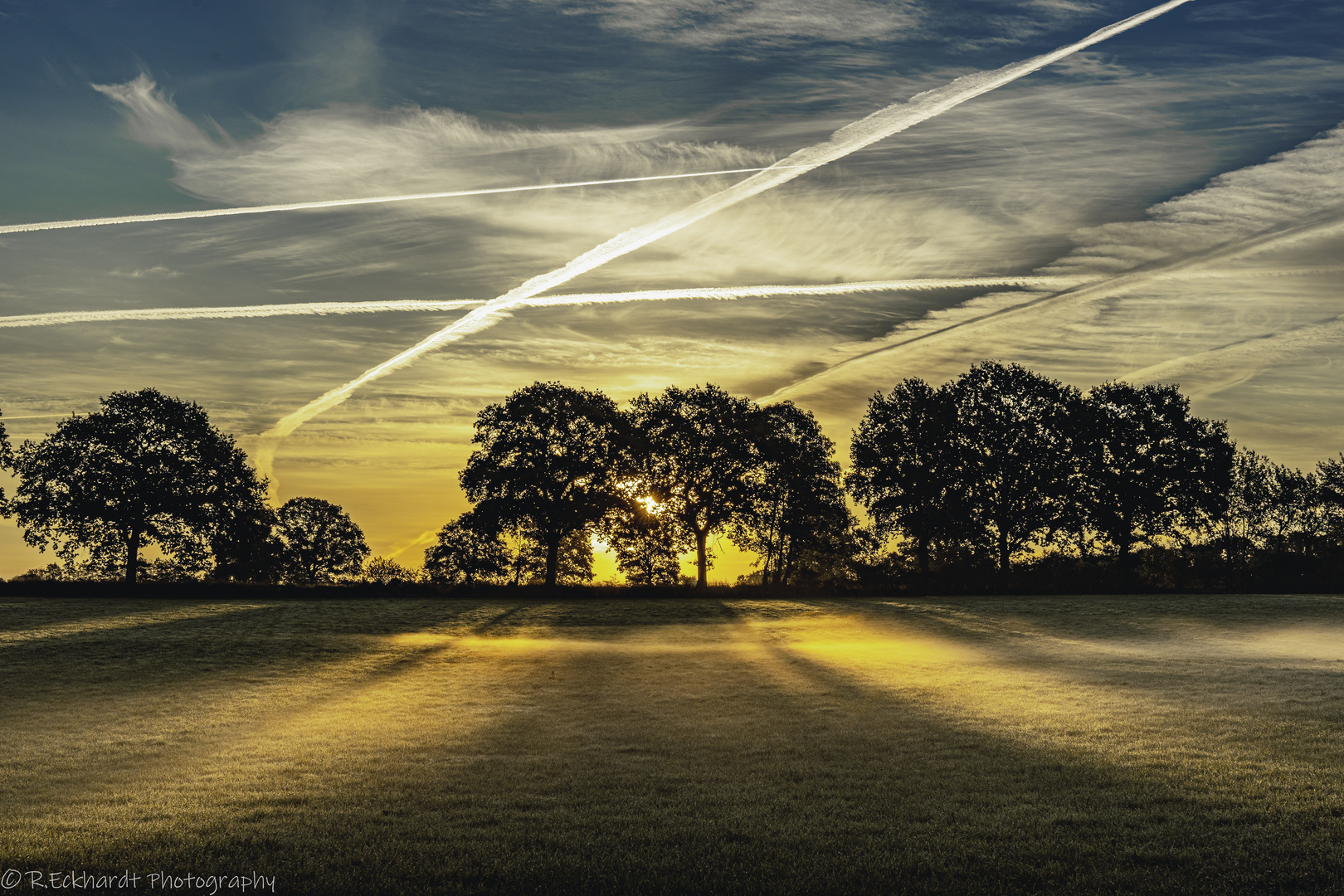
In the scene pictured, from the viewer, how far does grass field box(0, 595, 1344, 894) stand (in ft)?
Answer: 32.3

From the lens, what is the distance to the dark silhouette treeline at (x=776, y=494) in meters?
55.8

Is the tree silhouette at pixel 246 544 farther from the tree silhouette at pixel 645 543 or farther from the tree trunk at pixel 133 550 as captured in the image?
the tree silhouette at pixel 645 543

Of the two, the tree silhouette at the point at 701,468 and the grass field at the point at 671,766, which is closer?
the grass field at the point at 671,766

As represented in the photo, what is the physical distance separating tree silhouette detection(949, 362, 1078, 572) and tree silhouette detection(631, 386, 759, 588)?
1595 cm

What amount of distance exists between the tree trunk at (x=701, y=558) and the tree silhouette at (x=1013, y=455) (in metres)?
18.9

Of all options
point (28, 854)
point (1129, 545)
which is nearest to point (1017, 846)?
point (28, 854)

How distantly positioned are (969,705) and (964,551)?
44.1 meters

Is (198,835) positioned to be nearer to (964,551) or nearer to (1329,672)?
(1329,672)

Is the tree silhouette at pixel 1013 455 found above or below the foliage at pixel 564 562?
above

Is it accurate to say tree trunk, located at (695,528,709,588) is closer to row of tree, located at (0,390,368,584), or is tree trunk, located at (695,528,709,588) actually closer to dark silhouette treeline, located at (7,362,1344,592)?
dark silhouette treeline, located at (7,362,1344,592)

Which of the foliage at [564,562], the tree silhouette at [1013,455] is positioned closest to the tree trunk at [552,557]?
the foliage at [564,562]

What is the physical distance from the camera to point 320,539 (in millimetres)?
70312

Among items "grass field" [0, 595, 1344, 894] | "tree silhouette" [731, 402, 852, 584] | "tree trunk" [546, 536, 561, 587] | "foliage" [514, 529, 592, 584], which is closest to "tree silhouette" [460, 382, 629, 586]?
"tree trunk" [546, 536, 561, 587]

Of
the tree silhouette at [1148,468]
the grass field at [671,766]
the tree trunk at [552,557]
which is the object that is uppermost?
the tree silhouette at [1148,468]
